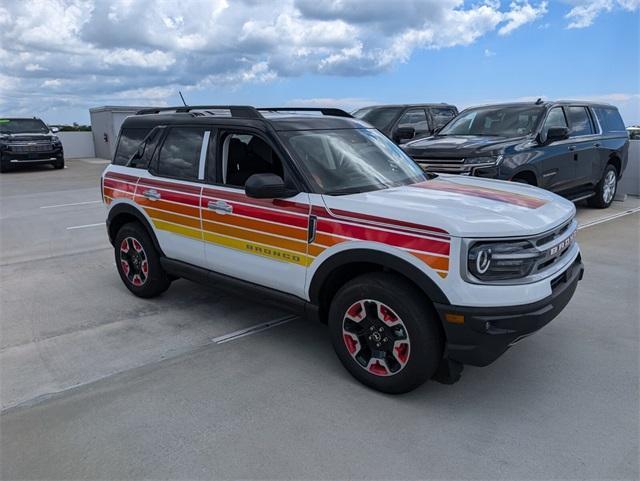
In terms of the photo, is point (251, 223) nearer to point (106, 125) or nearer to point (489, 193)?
point (489, 193)

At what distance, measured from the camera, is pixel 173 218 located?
4492 millimetres

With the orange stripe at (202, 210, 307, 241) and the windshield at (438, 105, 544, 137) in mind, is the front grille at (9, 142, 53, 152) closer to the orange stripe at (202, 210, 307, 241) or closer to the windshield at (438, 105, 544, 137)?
the windshield at (438, 105, 544, 137)

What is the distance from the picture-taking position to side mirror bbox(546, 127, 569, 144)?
24.0ft

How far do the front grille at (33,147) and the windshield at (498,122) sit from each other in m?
14.9

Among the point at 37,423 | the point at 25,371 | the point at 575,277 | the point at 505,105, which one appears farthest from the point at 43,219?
the point at 575,277

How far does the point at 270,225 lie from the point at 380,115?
883 centimetres

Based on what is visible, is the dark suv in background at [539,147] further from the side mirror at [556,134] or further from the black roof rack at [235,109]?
the black roof rack at [235,109]

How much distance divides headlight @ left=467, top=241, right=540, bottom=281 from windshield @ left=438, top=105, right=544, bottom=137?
203 inches

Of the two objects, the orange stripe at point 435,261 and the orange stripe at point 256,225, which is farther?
the orange stripe at point 256,225

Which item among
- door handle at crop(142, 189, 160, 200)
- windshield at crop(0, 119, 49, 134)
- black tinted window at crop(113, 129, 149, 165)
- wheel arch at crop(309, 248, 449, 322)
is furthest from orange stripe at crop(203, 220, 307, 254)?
windshield at crop(0, 119, 49, 134)

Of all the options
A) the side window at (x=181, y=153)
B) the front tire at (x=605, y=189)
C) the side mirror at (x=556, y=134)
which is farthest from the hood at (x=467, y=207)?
the front tire at (x=605, y=189)

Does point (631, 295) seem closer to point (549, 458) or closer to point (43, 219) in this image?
point (549, 458)

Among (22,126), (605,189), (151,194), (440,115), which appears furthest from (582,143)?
(22,126)

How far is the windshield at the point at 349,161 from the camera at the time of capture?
3637 mm
